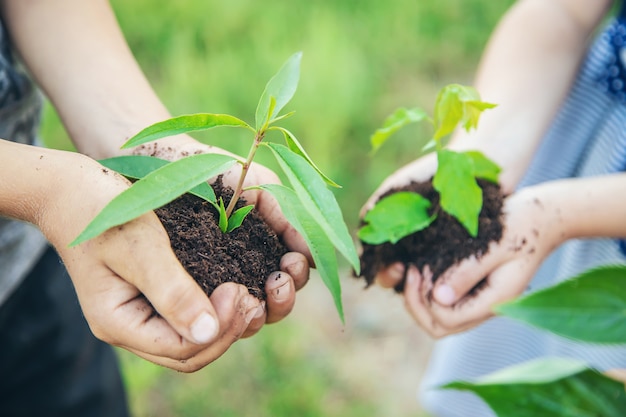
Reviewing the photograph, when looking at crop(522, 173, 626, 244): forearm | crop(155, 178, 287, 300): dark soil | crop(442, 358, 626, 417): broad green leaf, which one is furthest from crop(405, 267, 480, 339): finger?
crop(442, 358, 626, 417): broad green leaf

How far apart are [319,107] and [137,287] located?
5.58 feet

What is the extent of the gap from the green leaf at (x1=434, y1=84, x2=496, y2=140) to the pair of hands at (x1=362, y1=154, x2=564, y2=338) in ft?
0.78

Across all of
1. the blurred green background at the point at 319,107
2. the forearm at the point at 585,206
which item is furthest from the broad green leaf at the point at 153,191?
the blurred green background at the point at 319,107

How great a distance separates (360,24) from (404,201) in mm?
1900

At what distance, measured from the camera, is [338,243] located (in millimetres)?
572

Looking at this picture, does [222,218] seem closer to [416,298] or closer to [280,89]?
[280,89]

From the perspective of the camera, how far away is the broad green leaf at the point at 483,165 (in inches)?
38.1

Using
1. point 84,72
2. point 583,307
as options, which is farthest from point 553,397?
point 84,72

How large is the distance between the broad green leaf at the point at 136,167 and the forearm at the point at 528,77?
1.99 ft

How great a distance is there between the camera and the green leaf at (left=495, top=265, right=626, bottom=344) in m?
0.46

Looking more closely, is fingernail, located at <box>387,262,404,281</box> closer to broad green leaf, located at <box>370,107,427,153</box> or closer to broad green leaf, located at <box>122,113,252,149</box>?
broad green leaf, located at <box>370,107,427,153</box>

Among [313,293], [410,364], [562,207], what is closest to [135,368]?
[313,293]

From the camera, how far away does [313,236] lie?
26.3 inches

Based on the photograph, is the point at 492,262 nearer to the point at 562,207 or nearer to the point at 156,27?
the point at 562,207
